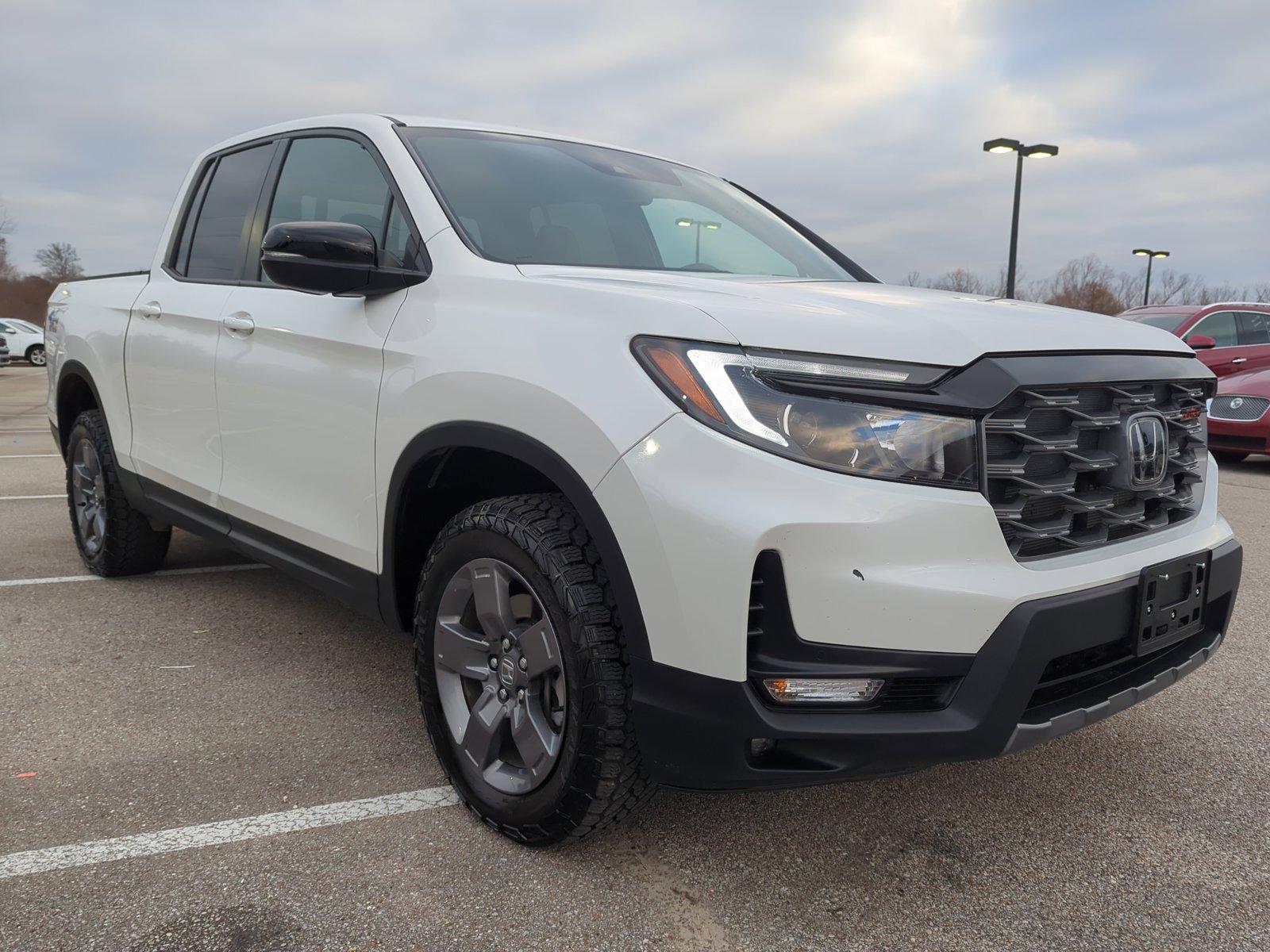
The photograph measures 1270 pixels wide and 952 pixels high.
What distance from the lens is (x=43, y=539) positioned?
5480 mm

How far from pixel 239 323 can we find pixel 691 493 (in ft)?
6.61

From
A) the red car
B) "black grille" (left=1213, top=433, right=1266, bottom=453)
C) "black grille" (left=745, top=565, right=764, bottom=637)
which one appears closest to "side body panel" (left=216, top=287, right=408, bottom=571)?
"black grille" (left=745, top=565, right=764, bottom=637)

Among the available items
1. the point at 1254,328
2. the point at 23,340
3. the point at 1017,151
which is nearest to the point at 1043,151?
the point at 1017,151

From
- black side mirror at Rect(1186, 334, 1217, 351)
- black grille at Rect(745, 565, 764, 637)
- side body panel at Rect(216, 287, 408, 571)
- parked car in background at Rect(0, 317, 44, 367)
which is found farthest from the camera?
parked car in background at Rect(0, 317, 44, 367)

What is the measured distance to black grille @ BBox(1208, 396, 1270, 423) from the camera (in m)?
9.01

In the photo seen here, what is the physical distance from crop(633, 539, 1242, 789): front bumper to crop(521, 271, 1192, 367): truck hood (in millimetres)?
520

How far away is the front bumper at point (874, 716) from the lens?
6.04 ft

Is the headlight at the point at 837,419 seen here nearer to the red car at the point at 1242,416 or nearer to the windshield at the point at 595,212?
the windshield at the point at 595,212

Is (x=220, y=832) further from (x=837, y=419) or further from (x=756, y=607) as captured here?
(x=837, y=419)

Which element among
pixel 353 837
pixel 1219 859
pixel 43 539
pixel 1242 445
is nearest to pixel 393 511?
pixel 353 837

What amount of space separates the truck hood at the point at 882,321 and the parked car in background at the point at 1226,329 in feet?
29.2

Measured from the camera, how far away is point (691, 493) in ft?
6.00

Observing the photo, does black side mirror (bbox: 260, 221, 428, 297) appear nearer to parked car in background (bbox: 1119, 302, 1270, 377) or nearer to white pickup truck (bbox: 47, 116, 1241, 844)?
white pickup truck (bbox: 47, 116, 1241, 844)

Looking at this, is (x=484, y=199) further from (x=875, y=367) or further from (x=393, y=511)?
(x=875, y=367)
